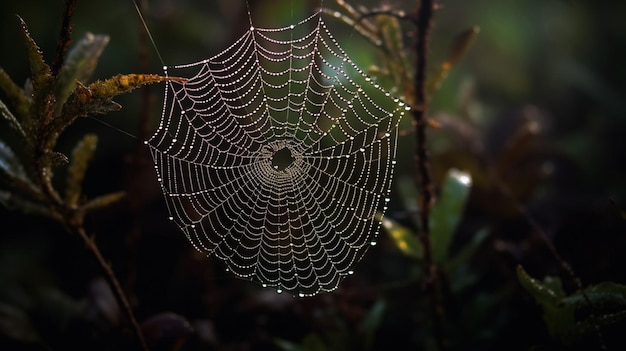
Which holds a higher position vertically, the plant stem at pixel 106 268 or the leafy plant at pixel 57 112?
the leafy plant at pixel 57 112

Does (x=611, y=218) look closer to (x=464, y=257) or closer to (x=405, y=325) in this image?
(x=464, y=257)

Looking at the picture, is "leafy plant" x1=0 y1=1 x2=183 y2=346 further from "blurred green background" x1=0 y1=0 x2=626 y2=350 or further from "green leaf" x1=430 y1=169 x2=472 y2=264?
"green leaf" x1=430 y1=169 x2=472 y2=264

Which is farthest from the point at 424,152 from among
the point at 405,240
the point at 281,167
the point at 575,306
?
the point at 281,167

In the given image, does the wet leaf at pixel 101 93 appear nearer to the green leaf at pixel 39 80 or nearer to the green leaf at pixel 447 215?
the green leaf at pixel 39 80

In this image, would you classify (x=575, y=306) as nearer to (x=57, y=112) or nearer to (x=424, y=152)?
(x=424, y=152)

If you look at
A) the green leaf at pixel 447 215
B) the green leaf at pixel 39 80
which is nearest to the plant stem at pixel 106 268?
the green leaf at pixel 39 80

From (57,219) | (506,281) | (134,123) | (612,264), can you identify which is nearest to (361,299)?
(506,281)

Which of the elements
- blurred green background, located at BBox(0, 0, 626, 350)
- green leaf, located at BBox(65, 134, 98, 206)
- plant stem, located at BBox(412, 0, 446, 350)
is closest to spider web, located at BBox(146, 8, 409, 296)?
blurred green background, located at BBox(0, 0, 626, 350)
